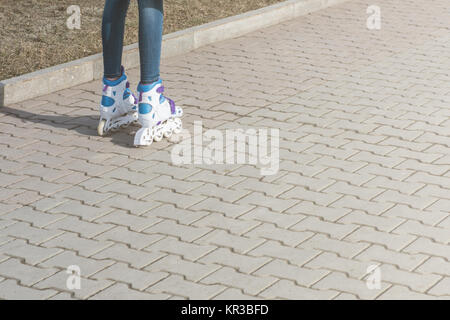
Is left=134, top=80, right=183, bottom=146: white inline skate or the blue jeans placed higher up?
the blue jeans

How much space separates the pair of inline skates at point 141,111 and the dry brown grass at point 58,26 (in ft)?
4.58

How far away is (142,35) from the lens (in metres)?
6.44

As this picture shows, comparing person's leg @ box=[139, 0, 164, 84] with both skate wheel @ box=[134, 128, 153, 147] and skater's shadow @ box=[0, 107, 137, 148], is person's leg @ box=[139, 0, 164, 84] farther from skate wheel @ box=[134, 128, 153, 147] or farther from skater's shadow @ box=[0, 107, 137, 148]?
skater's shadow @ box=[0, 107, 137, 148]

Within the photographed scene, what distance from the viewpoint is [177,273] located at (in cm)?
469

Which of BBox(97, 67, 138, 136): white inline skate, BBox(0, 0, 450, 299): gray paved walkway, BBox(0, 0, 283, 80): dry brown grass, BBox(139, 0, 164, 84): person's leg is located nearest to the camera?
BBox(0, 0, 450, 299): gray paved walkway

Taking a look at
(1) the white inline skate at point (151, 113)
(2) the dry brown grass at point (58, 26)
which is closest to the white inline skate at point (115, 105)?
(1) the white inline skate at point (151, 113)

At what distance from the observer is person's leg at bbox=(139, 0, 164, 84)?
6.36 meters

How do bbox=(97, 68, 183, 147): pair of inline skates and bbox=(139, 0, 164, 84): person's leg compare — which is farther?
bbox=(97, 68, 183, 147): pair of inline skates

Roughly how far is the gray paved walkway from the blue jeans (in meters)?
0.51

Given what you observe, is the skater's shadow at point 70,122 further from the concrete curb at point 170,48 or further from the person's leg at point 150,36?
the person's leg at point 150,36

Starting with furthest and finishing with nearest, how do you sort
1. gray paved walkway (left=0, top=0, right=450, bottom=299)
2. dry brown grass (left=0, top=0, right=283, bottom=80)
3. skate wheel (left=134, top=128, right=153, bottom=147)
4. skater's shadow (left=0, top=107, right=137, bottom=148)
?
1. dry brown grass (left=0, top=0, right=283, bottom=80)
2. skater's shadow (left=0, top=107, right=137, bottom=148)
3. skate wheel (left=134, top=128, right=153, bottom=147)
4. gray paved walkway (left=0, top=0, right=450, bottom=299)

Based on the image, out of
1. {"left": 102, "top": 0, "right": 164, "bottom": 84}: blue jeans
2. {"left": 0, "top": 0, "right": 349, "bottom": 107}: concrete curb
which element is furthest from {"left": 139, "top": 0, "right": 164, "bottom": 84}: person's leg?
{"left": 0, "top": 0, "right": 349, "bottom": 107}: concrete curb

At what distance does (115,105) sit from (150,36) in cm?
59
